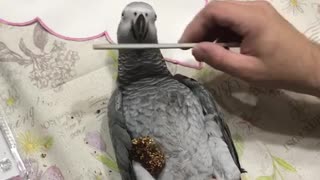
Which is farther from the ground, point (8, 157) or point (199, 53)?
point (199, 53)

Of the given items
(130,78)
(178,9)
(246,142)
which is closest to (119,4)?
(178,9)

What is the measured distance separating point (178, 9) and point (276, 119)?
25 centimetres

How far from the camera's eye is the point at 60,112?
753 mm

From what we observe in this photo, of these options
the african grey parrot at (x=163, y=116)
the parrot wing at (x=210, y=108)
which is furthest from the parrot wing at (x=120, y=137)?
the parrot wing at (x=210, y=108)

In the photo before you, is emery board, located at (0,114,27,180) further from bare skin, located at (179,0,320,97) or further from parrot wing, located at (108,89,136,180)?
bare skin, located at (179,0,320,97)

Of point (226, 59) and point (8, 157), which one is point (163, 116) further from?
point (8, 157)

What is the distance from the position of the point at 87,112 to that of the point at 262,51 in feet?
0.95

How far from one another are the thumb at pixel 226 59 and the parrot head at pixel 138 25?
7cm

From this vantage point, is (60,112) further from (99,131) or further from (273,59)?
(273,59)

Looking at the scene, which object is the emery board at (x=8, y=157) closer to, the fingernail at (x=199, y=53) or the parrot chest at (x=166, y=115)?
the parrot chest at (x=166, y=115)

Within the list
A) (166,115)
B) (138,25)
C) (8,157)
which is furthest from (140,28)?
(8,157)

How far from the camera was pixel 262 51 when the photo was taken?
0.65 meters

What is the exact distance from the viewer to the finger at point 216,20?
0.68 m

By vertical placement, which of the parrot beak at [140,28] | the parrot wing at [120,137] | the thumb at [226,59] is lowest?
the parrot wing at [120,137]
